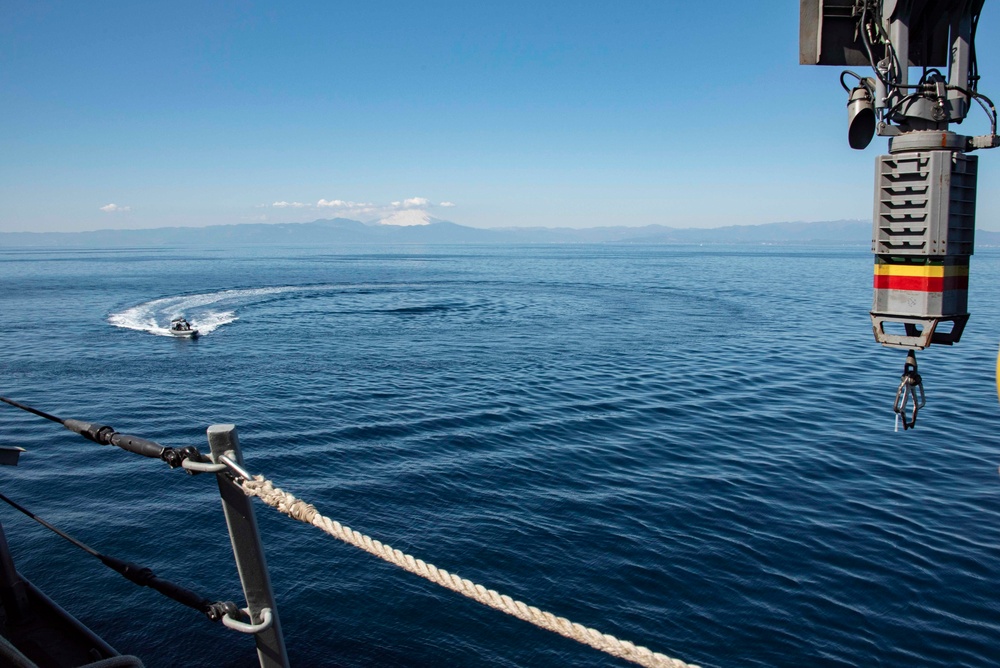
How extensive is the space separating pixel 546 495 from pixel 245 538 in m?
13.3

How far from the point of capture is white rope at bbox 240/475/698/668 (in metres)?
3.68

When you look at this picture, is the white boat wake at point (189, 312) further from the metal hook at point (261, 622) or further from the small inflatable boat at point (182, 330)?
the metal hook at point (261, 622)

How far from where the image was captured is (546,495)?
16.8 meters

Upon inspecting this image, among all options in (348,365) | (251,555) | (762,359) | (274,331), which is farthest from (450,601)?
(274,331)

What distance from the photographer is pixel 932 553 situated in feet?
45.2

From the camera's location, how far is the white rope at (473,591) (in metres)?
3.68

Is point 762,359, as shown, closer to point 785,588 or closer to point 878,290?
point 785,588

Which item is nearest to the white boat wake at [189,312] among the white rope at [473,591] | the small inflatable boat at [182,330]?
the small inflatable boat at [182,330]

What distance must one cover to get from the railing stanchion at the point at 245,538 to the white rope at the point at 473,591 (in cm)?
14

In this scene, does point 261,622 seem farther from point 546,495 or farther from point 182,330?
point 182,330

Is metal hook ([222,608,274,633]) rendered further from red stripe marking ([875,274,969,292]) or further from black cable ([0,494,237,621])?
red stripe marking ([875,274,969,292])

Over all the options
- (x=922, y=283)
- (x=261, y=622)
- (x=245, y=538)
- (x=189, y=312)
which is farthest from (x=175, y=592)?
(x=189, y=312)

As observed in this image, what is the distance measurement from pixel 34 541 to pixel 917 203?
17.1 meters

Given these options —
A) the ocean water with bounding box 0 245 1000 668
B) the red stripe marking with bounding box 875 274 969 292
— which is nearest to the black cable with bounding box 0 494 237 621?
the ocean water with bounding box 0 245 1000 668
